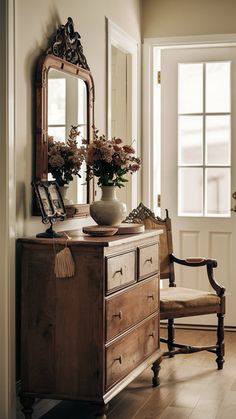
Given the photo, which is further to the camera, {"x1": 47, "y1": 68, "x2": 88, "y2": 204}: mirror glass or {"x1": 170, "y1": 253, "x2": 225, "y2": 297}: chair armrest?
{"x1": 170, "y1": 253, "x2": 225, "y2": 297}: chair armrest

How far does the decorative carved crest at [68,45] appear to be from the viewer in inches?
144

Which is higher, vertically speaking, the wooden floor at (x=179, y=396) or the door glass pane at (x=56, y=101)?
the door glass pane at (x=56, y=101)

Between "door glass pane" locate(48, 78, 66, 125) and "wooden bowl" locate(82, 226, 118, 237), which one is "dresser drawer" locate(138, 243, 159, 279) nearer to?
"wooden bowl" locate(82, 226, 118, 237)

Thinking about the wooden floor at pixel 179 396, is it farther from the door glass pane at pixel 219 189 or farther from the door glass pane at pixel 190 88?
the door glass pane at pixel 190 88

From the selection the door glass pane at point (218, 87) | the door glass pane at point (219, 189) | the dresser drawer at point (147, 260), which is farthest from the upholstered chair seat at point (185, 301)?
the door glass pane at point (218, 87)

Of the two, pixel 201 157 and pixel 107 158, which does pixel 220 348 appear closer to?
pixel 107 158

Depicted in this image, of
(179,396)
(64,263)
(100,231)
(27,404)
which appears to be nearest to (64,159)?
(100,231)

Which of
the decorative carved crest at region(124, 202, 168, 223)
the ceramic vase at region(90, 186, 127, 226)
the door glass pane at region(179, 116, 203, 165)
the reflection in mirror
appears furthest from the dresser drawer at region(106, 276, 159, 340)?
the door glass pane at region(179, 116, 203, 165)

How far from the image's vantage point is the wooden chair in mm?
4391

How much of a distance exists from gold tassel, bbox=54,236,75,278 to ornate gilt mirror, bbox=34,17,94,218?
351mm

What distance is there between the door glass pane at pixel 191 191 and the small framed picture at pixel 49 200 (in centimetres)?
227

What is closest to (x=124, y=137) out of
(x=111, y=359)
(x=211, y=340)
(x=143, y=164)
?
(x=143, y=164)

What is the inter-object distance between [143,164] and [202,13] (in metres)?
1.24

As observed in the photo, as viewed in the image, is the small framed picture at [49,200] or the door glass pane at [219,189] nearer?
the small framed picture at [49,200]
